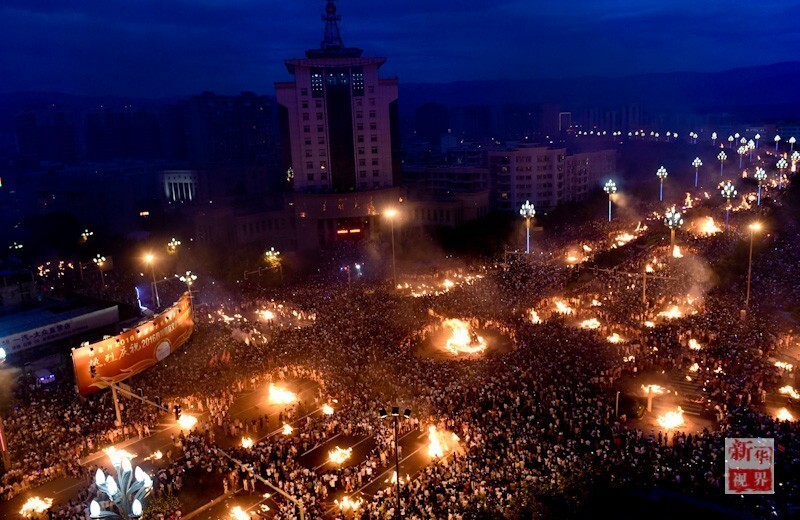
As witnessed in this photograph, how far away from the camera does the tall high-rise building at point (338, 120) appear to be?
169 feet

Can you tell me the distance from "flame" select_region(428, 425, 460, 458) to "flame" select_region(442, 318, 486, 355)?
750cm

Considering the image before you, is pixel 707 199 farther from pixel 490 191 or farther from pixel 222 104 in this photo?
pixel 222 104

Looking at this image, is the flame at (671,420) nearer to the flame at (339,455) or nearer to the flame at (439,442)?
the flame at (439,442)

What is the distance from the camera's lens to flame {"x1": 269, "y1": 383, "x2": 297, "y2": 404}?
22047 mm

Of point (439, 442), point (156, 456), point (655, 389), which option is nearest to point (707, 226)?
point (655, 389)

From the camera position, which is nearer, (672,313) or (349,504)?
(349,504)

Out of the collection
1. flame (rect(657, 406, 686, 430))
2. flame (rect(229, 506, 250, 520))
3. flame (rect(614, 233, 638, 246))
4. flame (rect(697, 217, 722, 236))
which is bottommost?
flame (rect(229, 506, 250, 520))

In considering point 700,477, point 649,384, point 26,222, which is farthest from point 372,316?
point 26,222

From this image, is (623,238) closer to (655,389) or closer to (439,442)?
(655,389)

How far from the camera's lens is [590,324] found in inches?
1093

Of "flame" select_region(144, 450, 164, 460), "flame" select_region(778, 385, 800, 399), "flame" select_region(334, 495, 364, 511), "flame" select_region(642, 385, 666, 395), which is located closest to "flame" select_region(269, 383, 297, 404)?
"flame" select_region(144, 450, 164, 460)

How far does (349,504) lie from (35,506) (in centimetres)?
861

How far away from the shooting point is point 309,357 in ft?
78.6

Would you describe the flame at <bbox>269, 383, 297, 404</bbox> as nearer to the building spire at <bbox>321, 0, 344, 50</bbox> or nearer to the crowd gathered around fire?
the crowd gathered around fire
